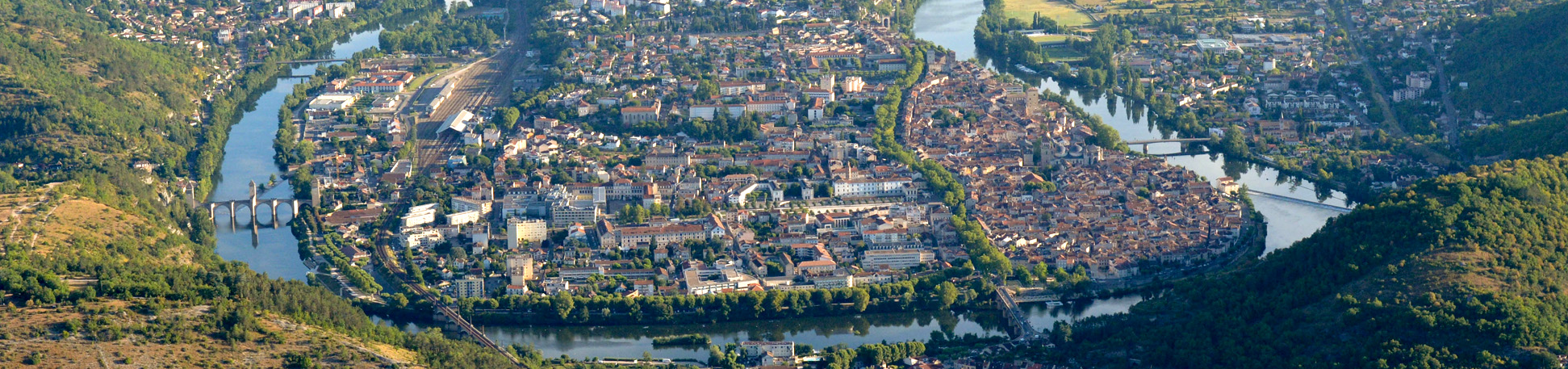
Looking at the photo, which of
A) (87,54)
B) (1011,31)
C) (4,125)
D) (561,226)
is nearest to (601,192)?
(561,226)

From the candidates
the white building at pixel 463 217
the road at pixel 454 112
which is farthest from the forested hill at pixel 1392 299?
the white building at pixel 463 217

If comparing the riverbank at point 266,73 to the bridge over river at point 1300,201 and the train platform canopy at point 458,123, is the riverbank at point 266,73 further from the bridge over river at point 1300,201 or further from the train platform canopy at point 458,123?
the bridge over river at point 1300,201

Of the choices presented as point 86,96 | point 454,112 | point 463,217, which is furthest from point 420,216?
point 86,96

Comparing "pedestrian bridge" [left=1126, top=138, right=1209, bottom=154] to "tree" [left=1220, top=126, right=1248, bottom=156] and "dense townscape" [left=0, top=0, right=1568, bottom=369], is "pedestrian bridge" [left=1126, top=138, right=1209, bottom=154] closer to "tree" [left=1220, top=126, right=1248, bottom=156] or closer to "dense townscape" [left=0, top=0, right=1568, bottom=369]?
"dense townscape" [left=0, top=0, right=1568, bottom=369]

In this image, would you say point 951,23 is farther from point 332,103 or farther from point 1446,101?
point 332,103

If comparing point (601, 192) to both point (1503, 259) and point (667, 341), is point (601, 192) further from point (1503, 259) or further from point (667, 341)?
point (1503, 259)

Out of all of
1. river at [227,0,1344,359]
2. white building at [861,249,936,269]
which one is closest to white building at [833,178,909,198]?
white building at [861,249,936,269]
